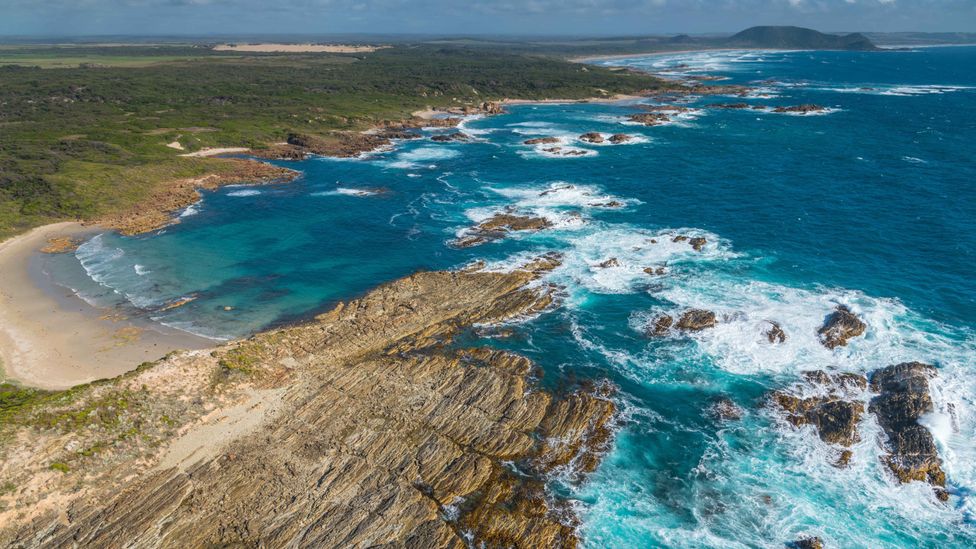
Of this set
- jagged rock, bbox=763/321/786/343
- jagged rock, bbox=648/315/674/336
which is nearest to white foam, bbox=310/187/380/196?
jagged rock, bbox=648/315/674/336

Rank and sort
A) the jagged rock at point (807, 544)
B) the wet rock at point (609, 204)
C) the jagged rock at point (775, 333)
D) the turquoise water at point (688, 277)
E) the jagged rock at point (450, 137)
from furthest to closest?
the jagged rock at point (450, 137) < the wet rock at point (609, 204) < the jagged rock at point (775, 333) < the turquoise water at point (688, 277) < the jagged rock at point (807, 544)

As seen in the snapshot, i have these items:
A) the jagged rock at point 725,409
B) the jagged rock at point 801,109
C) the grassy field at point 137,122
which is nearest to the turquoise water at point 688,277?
the jagged rock at point 725,409

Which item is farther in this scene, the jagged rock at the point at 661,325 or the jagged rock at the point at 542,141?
the jagged rock at the point at 542,141

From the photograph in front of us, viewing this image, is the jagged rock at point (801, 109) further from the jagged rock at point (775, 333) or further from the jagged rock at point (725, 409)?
the jagged rock at point (725, 409)

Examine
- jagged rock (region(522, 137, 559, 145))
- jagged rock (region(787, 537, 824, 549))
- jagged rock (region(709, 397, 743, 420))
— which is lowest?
jagged rock (region(787, 537, 824, 549))

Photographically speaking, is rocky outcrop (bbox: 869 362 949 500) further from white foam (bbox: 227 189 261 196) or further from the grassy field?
the grassy field

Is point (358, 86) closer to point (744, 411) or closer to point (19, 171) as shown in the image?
point (19, 171)
